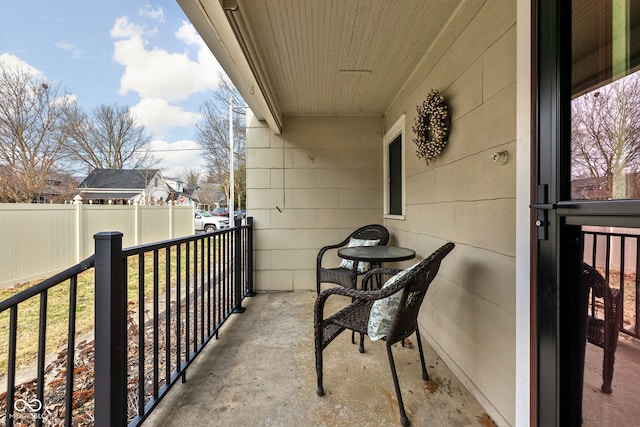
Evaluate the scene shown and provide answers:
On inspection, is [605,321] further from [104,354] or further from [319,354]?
[104,354]

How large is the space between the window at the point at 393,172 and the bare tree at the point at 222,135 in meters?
7.67

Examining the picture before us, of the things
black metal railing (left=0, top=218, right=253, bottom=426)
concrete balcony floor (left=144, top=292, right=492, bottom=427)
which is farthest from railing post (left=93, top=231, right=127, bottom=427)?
concrete balcony floor (left=144, top=292, right=492, bottom=427)

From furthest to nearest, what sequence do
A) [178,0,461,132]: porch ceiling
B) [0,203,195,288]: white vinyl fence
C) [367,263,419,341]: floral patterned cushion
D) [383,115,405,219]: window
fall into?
[0,203,195,288]: white vinyl fence < [383,115,405,219]: window < [178,0,461,132]: porch ceiling < [367,263,419,341]: floral patterned cushion

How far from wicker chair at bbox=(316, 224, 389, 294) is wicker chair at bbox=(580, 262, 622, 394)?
189cm

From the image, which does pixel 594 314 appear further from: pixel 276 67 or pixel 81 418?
pixel 276 67

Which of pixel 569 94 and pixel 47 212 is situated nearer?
pixel 569 94

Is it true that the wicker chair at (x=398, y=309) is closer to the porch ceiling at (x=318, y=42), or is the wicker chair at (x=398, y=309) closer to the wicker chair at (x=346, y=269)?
the wicker chair at (x=346, y=269)

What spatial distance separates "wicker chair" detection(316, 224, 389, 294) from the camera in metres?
2.86

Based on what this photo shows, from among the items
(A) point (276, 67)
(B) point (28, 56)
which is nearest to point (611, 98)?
(A) point (276, 67)

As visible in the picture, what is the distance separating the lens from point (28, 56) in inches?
349

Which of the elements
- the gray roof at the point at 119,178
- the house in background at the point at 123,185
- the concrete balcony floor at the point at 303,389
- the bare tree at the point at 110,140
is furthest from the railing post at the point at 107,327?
the gray roof at the point at 119,178

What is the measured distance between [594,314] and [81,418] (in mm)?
2379

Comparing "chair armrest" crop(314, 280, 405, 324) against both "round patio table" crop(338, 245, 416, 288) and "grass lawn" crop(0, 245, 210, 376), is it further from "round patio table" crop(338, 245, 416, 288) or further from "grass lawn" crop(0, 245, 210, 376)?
"grass lawn" crop(0, 245, 210, 376)

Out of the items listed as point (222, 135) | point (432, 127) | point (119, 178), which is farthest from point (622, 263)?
point (119, 178)
